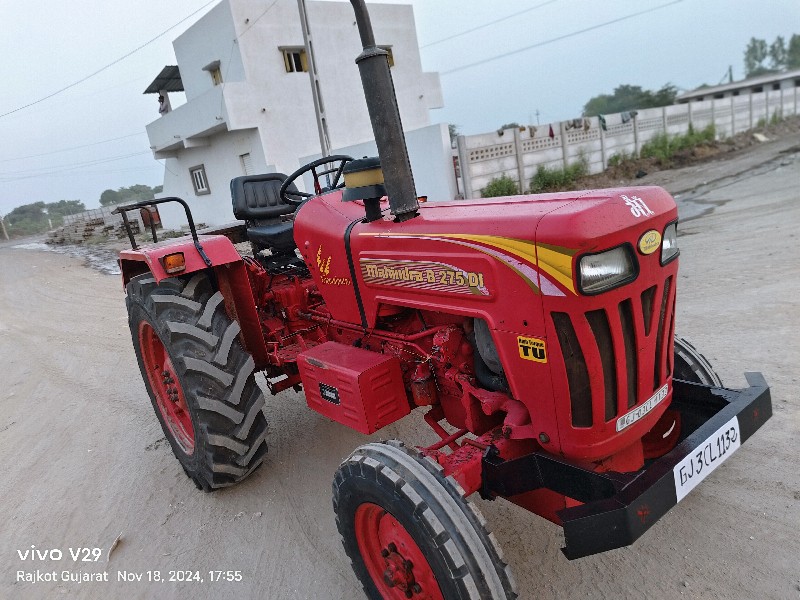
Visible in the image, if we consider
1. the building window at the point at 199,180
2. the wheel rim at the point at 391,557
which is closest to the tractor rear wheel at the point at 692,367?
the wheel rim at the point at 391,557

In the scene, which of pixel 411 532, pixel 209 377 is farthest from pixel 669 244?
pixel 209 377

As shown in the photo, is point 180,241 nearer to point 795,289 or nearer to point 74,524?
point 74,524

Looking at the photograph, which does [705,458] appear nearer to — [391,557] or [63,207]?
[391,557]

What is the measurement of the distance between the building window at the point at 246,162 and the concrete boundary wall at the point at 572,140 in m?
7.43

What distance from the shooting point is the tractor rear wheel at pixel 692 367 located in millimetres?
2541

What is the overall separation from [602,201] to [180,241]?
2.68 m

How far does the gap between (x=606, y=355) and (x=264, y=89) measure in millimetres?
16054

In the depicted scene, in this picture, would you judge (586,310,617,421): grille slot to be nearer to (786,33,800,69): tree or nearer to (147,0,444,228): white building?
(147,0,444,228): white building

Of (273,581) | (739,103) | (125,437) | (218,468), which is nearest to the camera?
(273,581)

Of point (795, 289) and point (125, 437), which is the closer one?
point (125, 437)

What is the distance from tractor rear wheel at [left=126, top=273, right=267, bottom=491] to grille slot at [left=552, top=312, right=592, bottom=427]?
71.8 inches

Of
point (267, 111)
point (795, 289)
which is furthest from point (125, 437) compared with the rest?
point (267, 111)

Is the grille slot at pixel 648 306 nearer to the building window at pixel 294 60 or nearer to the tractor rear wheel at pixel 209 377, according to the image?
the tractor rear wheel at pixel 209 377

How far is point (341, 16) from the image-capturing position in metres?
17.2
